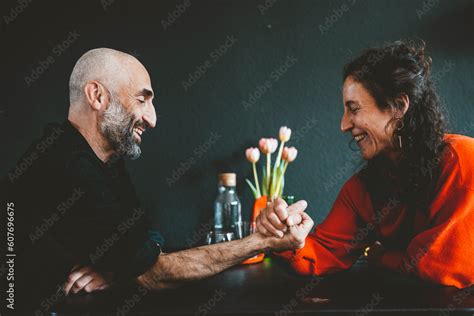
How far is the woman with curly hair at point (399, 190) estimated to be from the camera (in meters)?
1.13

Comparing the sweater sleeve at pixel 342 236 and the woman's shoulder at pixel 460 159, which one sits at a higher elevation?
the woman's shoulder at pixel 460 159

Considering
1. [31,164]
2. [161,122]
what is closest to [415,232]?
[31,164]

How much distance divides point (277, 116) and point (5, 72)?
132cm

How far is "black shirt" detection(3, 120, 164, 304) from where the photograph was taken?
42.8 inches

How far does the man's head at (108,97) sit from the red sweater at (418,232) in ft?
2.08

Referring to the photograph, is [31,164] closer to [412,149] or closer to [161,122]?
[161,122]

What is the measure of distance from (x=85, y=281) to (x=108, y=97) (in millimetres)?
543

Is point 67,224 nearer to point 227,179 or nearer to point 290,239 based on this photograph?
point 290,239

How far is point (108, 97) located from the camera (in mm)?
1316

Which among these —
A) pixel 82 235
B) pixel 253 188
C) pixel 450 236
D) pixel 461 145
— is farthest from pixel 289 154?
pixel 82 235

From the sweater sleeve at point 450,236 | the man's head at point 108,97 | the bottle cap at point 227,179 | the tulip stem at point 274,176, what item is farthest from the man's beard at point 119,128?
the sweater sleeve at point 450,236

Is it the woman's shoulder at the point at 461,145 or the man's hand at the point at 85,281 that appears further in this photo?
the woman's shoulder at the point at 461,145

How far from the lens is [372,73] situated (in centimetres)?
137

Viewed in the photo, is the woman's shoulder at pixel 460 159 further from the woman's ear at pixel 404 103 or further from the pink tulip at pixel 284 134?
the pink tulip at pixel 284 134
